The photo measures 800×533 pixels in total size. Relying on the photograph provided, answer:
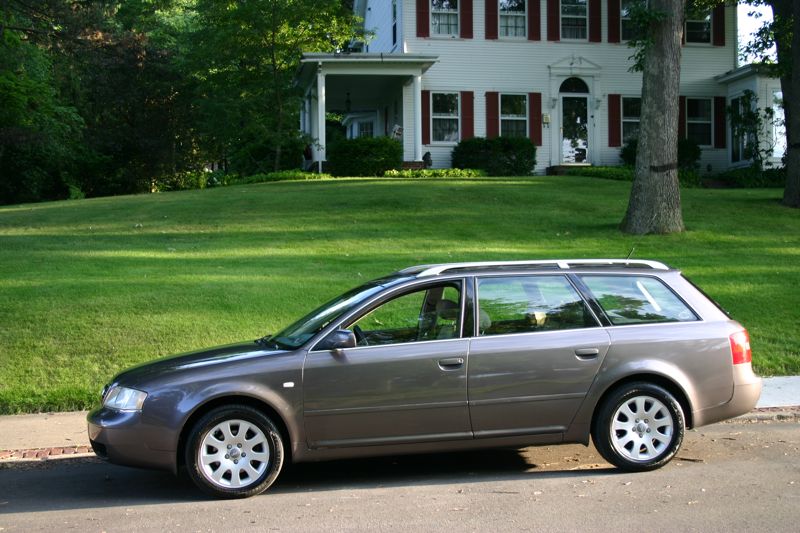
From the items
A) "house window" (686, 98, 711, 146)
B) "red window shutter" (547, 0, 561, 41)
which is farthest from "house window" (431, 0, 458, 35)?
"house window" (686, 98, 711, 146)

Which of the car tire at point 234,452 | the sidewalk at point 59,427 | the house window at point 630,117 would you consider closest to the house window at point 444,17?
the house window at point 630,117

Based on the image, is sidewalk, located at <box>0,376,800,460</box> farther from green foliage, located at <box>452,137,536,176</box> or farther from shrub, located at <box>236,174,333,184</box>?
green foliage, located at <box>452,137,536,176</box>

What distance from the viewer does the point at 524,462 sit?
679cm

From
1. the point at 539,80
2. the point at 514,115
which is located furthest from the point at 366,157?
the point at 539,80

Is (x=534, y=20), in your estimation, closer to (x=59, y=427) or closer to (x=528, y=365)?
(x=59, y=427)

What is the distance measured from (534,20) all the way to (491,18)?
1547mm

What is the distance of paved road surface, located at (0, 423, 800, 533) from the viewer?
5.24 m

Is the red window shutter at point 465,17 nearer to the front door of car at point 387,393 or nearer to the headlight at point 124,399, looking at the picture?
the front door of car at point 387,393

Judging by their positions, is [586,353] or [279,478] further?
[279,478]

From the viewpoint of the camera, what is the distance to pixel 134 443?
5.77 metres

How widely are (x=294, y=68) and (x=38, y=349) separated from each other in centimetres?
2323

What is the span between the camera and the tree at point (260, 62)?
29.2 m

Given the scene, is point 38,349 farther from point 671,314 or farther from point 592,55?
point 592,55

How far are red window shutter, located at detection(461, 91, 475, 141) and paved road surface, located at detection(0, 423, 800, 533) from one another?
22491 mm
